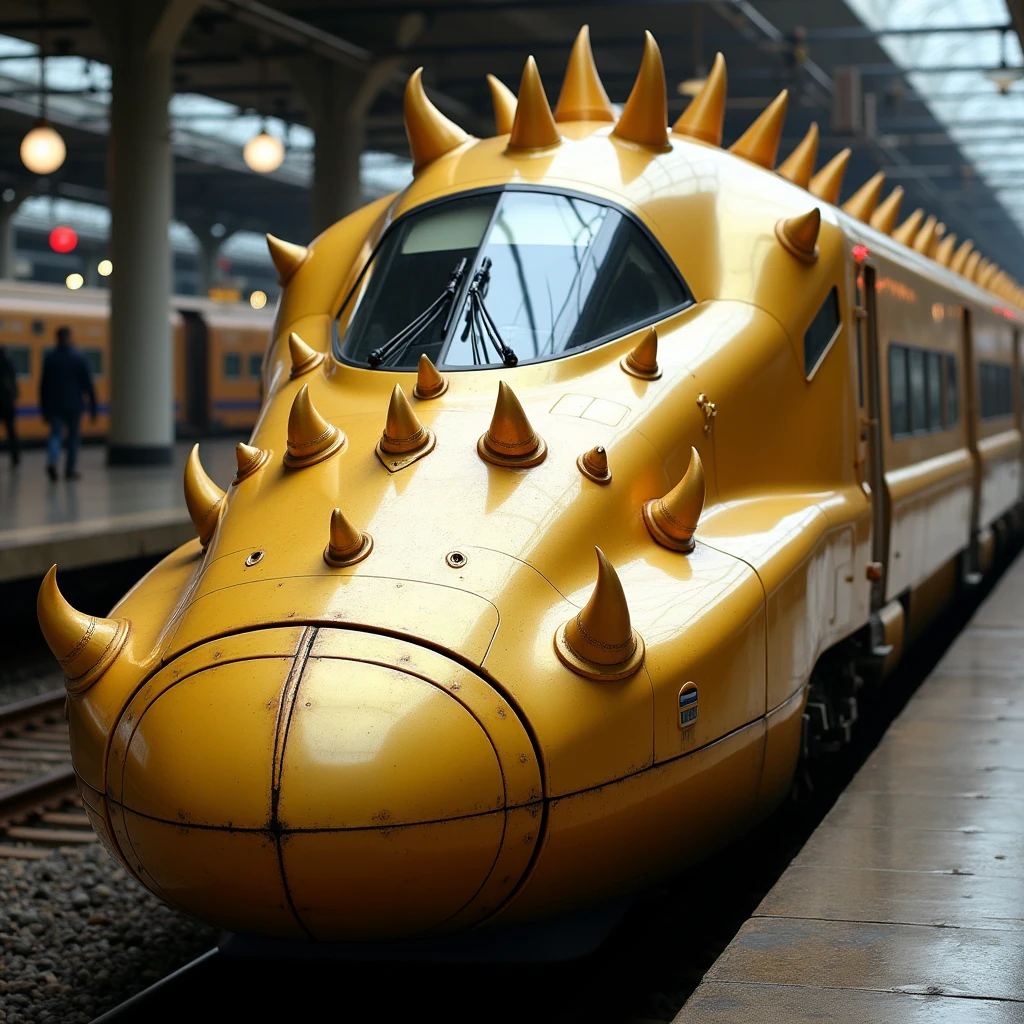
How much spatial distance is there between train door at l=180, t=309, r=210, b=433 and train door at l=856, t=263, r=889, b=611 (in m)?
26.4

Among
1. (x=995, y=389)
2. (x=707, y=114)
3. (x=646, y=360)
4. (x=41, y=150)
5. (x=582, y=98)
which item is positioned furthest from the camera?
(x=41, y=150)

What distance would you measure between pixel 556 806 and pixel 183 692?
1.02 metres

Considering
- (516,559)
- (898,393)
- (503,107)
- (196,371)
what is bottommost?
(516,559)

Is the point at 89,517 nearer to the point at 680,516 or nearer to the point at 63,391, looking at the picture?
the point at 63,391

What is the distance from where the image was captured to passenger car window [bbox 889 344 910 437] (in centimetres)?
808

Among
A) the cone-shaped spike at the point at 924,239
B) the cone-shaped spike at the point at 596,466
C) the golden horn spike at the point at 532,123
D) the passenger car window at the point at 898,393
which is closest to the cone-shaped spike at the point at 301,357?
the golden horn spike at the point at 532,123

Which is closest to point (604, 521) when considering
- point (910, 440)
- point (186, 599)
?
point (186, 599)

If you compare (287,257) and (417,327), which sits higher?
(287,257)

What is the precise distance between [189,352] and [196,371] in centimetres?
43

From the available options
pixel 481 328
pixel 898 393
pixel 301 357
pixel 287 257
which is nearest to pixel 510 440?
pixel 481 328

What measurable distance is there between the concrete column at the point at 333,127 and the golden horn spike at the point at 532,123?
58.8 ft

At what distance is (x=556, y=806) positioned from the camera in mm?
3910

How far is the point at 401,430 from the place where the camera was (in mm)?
4758

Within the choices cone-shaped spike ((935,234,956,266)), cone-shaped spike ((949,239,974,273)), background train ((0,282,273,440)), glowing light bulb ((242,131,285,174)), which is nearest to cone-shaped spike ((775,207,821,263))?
→ cone-shaped spike ((935,234,956,266))
